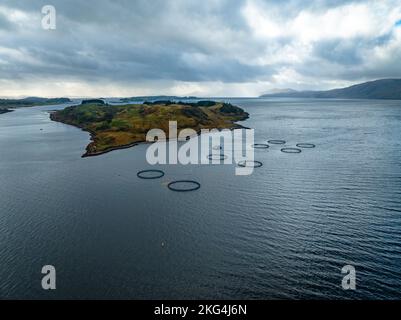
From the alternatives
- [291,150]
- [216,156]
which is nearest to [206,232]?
[216,156]

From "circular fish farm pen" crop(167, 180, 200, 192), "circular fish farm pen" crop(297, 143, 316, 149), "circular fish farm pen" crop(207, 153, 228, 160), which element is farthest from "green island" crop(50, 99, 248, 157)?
"circular fish farm pen" crop(297, 143, 316, 149)

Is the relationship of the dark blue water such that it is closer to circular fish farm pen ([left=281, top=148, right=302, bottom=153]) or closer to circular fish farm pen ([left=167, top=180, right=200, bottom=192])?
circular fish farm pen ([left=167, top=180, right=200, bottom=192])

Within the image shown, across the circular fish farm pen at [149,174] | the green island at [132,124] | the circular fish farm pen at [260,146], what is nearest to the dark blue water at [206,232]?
the circular fish farm pen at [149,174]

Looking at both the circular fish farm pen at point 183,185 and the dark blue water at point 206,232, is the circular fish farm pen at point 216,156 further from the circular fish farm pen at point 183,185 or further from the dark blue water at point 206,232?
the circular fish farm pen at point 183,185

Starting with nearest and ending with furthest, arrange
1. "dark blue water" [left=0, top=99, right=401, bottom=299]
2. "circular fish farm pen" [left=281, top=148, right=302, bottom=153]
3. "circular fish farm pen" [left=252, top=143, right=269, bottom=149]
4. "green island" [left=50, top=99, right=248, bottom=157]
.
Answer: "dark blue water" [left=0, top=99, right=401, bottom=299] < "circular fish farm pen" [left=281, top=148, right=302, bottom=153] < "circular fish farm pen" [left=252, top=143, right=269, bottom=149] < "green island" [left=50, top=99, right=248, bottom=157]

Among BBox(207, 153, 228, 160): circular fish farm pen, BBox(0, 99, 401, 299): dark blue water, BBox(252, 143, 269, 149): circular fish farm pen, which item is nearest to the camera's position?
BBox(0, 99, 401, 299): dark blue water

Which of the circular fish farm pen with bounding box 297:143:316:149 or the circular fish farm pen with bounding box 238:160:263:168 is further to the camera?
the circular fish farm pen with bounding box 297:143:316:149
